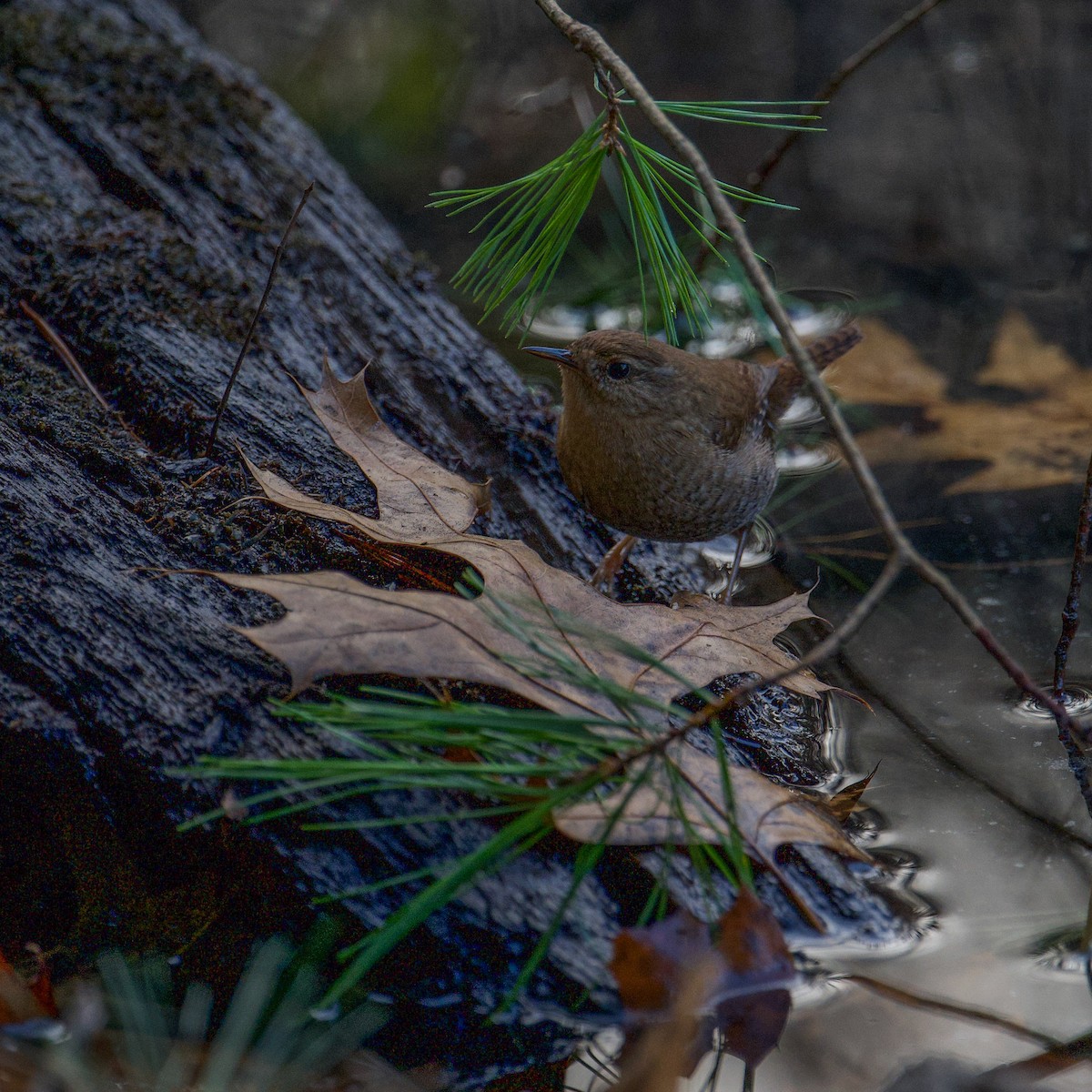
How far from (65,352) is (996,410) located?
3542 millimetres

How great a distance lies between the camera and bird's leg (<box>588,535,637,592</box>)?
9.85 feet


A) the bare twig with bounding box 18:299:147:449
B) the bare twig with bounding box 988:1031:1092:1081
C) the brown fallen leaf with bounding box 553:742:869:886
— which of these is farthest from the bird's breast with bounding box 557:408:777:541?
the bare twig with bounding box 988:1031:1092:1081

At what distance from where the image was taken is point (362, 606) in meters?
1.97

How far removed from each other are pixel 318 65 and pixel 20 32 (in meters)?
4.02

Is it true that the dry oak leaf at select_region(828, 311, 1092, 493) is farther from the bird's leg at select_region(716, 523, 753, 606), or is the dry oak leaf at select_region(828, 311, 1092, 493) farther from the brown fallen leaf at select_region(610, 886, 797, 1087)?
the brown fallen leaf at select_region(610, 886, 797, 1087)

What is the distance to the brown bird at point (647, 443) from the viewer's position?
2.96 metres

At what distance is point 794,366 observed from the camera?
3.57 m

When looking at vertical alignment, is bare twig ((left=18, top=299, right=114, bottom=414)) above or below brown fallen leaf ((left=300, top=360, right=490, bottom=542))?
above

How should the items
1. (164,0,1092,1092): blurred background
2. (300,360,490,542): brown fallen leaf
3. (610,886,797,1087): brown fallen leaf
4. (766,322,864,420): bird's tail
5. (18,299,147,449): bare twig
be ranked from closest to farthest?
(610,886,797,1087): brown fallen leaf, (164,0,1092,1092): blurred background, (300,360,490,542): brown fallen leaf, (18,299,147,449): bare twig, (766,322,864,420): bird's tail

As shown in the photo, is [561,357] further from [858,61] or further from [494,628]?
[858,61]

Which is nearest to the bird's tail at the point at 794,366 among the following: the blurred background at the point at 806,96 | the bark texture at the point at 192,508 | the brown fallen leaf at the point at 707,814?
the bark texture at the point at 192,508

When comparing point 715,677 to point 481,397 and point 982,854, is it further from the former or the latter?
point 481,397

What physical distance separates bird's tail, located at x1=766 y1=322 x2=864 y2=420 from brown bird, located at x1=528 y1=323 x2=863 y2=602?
1.66 feet

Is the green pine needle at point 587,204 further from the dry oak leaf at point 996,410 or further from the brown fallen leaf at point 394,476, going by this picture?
the dry oak leaf at point 996,410
